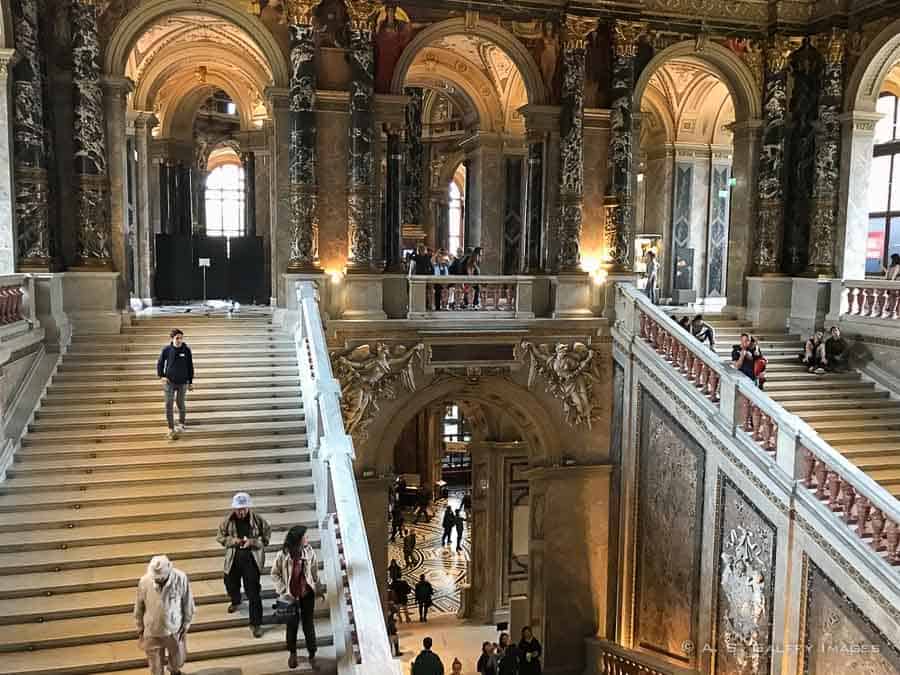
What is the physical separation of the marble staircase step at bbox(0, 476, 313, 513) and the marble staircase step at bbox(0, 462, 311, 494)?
45mm

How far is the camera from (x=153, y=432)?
10.4m

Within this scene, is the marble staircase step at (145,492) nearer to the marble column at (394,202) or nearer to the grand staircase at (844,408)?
the marble column at (394,202)

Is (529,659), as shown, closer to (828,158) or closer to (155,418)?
(155,418)

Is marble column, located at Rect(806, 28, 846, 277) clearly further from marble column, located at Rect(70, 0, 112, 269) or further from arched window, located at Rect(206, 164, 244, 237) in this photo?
arched window, located at Rect(206, 164, 244, 237)

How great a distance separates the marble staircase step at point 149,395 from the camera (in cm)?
1077

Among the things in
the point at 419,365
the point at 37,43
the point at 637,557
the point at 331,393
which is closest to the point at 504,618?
the point at 637,557

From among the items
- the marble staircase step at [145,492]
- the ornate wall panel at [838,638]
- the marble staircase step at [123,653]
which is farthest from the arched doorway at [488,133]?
the marble staircase step at [123,653]

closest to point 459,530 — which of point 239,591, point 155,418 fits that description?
point 155,418

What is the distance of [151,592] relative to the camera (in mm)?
6406

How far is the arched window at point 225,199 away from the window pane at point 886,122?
66.5ft

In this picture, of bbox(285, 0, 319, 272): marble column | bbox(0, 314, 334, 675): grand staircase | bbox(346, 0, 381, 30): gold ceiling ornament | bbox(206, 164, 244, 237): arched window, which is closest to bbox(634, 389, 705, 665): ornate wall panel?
bbox(0, 314, 334, 675): grand staircase

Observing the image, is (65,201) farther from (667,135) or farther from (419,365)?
(667,135)

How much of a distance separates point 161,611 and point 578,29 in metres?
12.3

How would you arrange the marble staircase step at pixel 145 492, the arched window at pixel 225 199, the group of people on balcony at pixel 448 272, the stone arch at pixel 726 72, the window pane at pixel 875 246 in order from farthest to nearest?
the arched window at pixel 225 199
the window pane at pixel 875 246
the stone arch at pixel 726 72
the group of people on balcony at pixel 448 272
the marble staircase step at pixel 145 492
